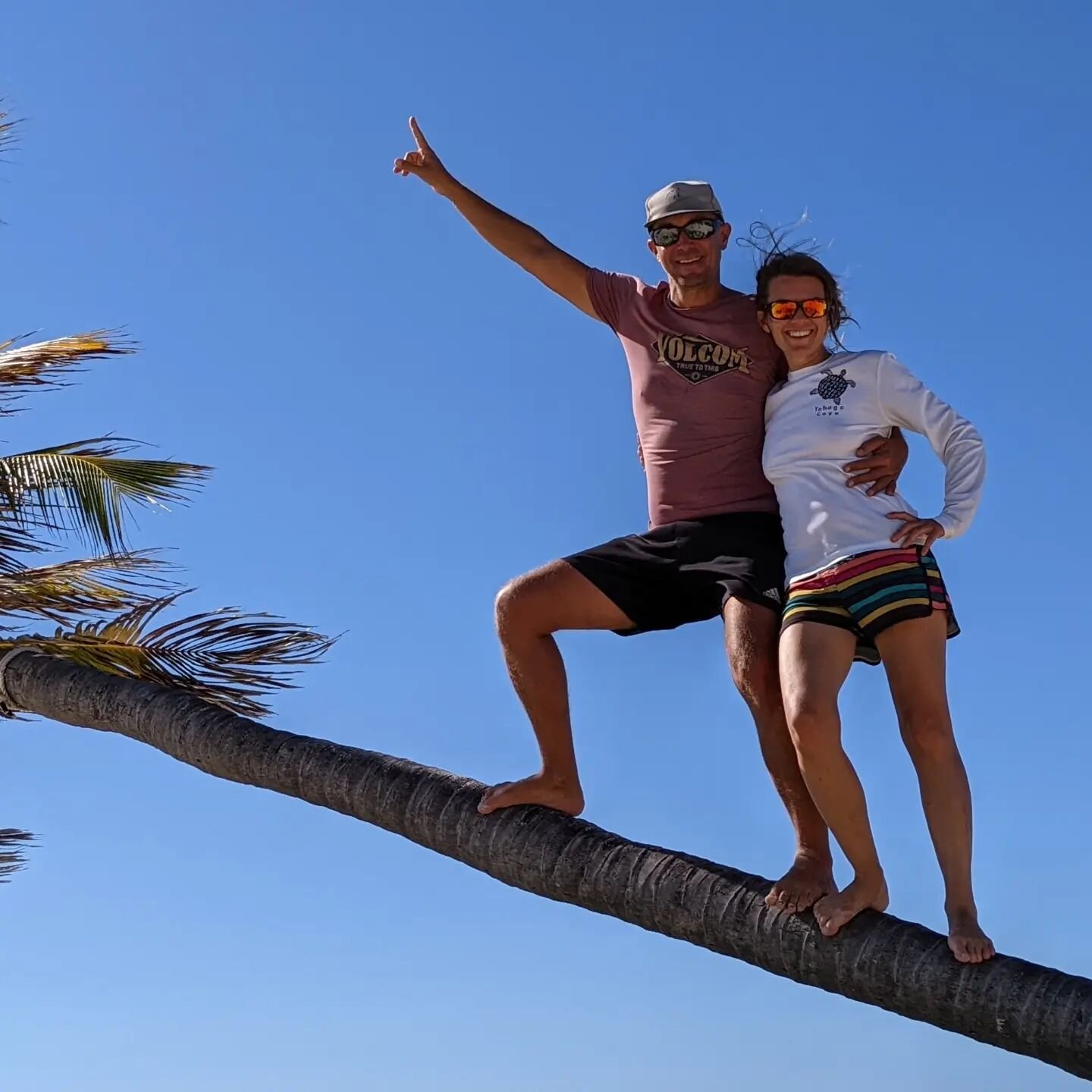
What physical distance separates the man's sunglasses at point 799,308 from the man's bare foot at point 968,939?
7.03 ft

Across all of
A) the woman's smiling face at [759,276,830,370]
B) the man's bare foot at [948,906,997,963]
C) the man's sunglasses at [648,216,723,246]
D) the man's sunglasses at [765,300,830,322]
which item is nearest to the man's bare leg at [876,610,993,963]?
the man's bare foot at [948,906,997,963]

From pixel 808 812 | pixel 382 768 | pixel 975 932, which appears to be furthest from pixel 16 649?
pixel 975 932

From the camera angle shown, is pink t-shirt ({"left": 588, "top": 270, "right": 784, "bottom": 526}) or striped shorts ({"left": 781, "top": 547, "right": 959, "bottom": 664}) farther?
pink t-shirt ({"left": 588, "top": 270, "right": 784, "bottom": 526})

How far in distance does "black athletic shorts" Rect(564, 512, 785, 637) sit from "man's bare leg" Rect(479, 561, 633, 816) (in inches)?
2.7

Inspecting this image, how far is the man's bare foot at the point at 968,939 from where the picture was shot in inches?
193

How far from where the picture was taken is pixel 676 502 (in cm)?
605

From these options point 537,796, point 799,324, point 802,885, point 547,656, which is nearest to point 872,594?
point 802,885

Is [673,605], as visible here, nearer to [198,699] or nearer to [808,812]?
[808,812]

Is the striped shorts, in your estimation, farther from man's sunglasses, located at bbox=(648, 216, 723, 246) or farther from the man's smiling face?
man's sunglasses, located at bbox=(648, 216, 723, 246)

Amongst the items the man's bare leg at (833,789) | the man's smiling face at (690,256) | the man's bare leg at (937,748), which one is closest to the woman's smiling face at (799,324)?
the man's smiling face at (690,256)

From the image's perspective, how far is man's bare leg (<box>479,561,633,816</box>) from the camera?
19.9 ft

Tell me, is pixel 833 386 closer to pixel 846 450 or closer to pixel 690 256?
pixel 846 450

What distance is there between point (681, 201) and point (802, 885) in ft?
8.62

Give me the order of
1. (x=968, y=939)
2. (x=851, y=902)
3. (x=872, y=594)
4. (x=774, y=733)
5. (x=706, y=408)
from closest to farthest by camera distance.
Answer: (x=968, y=939), (x=851, y=902), (x=872, y=594), (x=774, y=733), (x=706, y=408)
